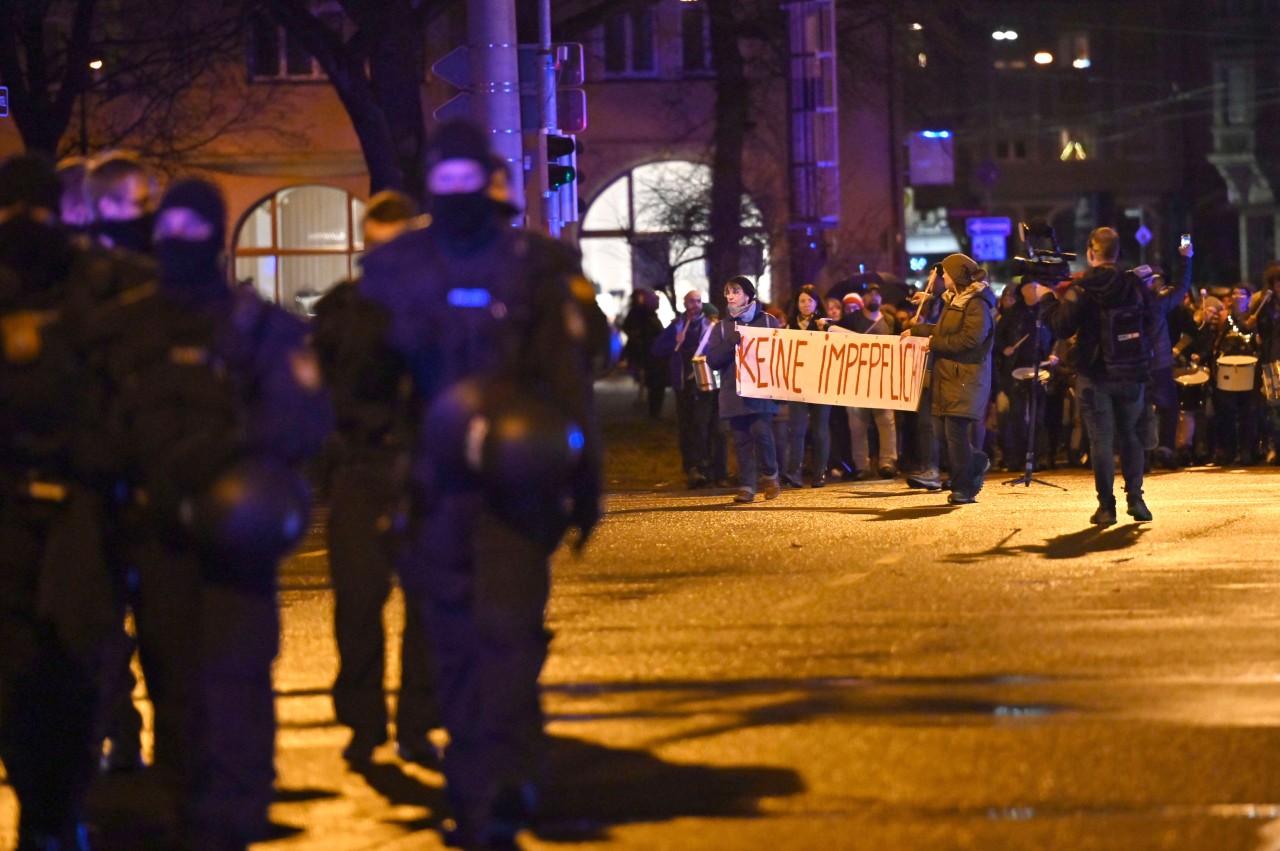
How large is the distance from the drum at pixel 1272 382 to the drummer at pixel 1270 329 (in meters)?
0.02

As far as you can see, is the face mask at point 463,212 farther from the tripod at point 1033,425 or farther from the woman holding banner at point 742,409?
the tripod at point 1033,425

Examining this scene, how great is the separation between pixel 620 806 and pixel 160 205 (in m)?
2.40

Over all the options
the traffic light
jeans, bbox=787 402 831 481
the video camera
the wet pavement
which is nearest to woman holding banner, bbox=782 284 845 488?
jeans, bbox=787 402 831 481

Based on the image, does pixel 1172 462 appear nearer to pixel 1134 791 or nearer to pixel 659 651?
pixel 659 651

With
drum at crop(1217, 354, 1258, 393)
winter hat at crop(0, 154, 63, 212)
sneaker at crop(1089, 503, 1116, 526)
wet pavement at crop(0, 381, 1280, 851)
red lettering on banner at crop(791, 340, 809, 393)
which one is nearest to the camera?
winter hat at crop(0, 154, 63, 212)

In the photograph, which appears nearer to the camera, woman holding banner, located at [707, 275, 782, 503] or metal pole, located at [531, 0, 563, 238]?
woman holding banner, located at [707, 275, 782, 503]

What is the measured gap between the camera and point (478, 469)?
229 inches

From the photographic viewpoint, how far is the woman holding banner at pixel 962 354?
53.0 ft

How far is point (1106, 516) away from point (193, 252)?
32.3 ft

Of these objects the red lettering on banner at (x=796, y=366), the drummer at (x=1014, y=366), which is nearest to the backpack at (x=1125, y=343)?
the red lettering on banner at (x=796, y=366)

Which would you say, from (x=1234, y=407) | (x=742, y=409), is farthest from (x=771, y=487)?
(x=1234, y=407)

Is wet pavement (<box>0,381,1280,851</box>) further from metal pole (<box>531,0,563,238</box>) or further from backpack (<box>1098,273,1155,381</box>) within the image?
metal pole (<box>531,0,563,238</box>)

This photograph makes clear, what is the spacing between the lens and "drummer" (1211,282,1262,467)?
21125 mm

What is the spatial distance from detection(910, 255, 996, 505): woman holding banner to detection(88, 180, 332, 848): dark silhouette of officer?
10.7 metres
